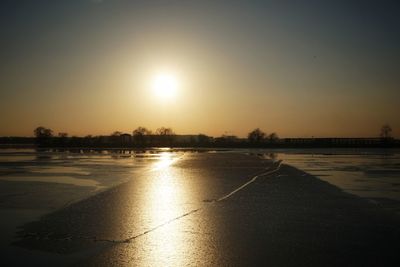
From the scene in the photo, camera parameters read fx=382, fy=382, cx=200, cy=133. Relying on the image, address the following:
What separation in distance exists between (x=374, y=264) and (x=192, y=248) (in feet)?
10.5

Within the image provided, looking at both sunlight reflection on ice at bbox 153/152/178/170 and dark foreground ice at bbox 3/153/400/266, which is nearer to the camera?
dark foreground ice at bbox 3/153/400/266

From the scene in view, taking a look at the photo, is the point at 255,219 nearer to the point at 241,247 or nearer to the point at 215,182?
the point at 241,247

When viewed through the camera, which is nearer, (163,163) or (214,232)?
(214,232)

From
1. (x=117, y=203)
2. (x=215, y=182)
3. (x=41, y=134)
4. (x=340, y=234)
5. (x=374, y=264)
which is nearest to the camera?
(x=374, y=264)

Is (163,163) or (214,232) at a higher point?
(163,163)

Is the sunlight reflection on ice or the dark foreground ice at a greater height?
the sunlight reflection on ice

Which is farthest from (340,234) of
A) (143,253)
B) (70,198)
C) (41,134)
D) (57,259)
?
(41,134)

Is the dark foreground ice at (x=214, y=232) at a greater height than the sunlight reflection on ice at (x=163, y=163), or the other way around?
the sunlight reflection on ice at (x=163, y=163)

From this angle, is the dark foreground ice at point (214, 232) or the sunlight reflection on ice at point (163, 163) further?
the sunlight reflection on ice at point (163, 163)

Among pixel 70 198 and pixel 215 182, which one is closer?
pixel 70 198

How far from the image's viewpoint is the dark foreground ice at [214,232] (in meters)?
6.77

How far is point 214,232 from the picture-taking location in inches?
339

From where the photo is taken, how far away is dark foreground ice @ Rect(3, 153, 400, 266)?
677 cm

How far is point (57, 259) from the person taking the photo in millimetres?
6758
